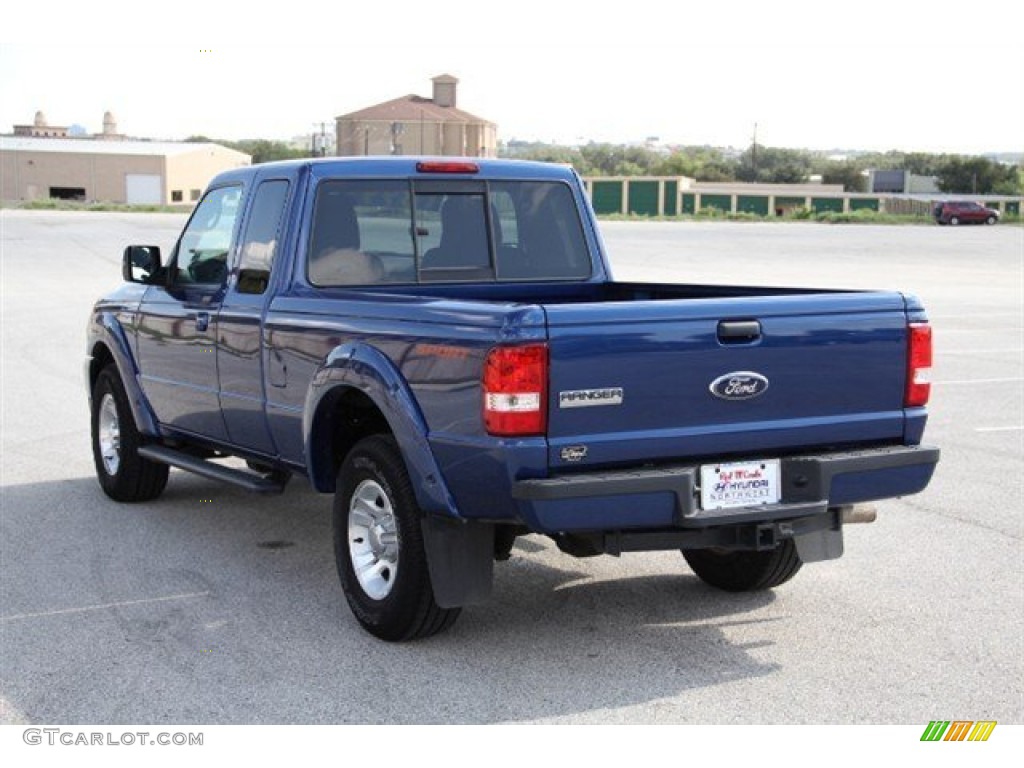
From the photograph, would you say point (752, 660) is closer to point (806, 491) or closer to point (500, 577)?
point (806, 491)

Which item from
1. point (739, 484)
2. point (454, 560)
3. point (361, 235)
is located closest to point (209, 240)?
point (361, 235)

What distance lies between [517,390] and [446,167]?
241 cm

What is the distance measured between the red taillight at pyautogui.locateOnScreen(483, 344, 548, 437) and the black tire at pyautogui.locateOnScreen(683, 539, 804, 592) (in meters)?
1.86

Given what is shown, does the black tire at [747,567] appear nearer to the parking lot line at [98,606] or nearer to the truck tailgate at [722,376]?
the truck tailgate at [722,376]

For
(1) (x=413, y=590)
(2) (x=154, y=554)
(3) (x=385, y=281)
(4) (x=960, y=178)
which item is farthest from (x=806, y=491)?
(4) (x=960, y=178)

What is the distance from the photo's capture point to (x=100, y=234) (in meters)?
47.8

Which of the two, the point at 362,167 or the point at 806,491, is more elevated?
the point at 362,167

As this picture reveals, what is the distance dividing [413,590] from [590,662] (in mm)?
764

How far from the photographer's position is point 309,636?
6.32m

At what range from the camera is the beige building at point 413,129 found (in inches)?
5477

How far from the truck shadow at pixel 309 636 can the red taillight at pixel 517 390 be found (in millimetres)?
1016

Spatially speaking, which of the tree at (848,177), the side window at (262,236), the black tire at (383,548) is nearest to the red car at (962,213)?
the side window at (262,236)

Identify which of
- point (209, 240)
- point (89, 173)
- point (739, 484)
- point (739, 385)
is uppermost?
point (209, 240)

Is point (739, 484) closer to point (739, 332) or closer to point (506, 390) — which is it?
point (739, 332)
